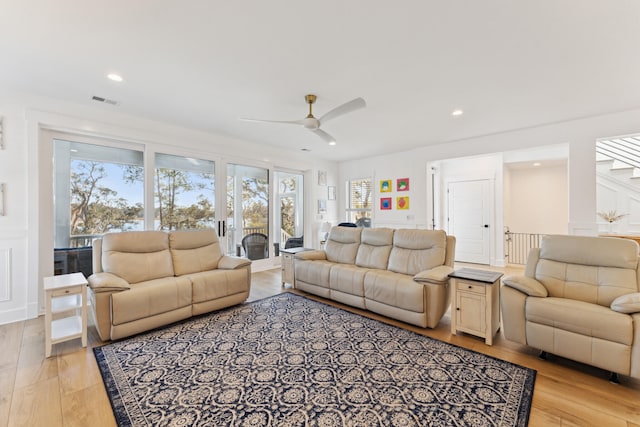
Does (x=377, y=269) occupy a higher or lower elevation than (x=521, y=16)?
lower

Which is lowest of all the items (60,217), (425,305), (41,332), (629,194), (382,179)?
(41,332)

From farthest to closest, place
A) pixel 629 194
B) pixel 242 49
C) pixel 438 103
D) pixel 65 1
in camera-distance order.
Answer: pixel 629 194 < pixel 438 103 < pixel 242 49 < pixel 65 1

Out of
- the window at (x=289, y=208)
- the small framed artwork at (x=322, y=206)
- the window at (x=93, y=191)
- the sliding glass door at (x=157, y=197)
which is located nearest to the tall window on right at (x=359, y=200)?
the small framed artwork at (x=322, y=206)

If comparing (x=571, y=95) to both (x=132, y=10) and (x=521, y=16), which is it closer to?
(x=521, y=16)

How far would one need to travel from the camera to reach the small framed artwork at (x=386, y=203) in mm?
Answer: 6554

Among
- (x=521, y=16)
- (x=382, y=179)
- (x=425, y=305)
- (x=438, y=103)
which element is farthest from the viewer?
(x=382, y=179)

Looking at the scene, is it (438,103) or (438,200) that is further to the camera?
(438,200)

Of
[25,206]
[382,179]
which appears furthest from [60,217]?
[382,179]

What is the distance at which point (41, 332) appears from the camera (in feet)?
9.47

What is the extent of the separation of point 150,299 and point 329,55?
2.95m

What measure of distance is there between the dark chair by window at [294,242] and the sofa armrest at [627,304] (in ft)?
17.3

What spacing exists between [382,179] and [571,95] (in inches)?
148

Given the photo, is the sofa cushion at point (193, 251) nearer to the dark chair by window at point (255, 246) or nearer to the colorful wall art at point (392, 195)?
the dark chair by window at point (255, 246)

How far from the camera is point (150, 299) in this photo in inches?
111
